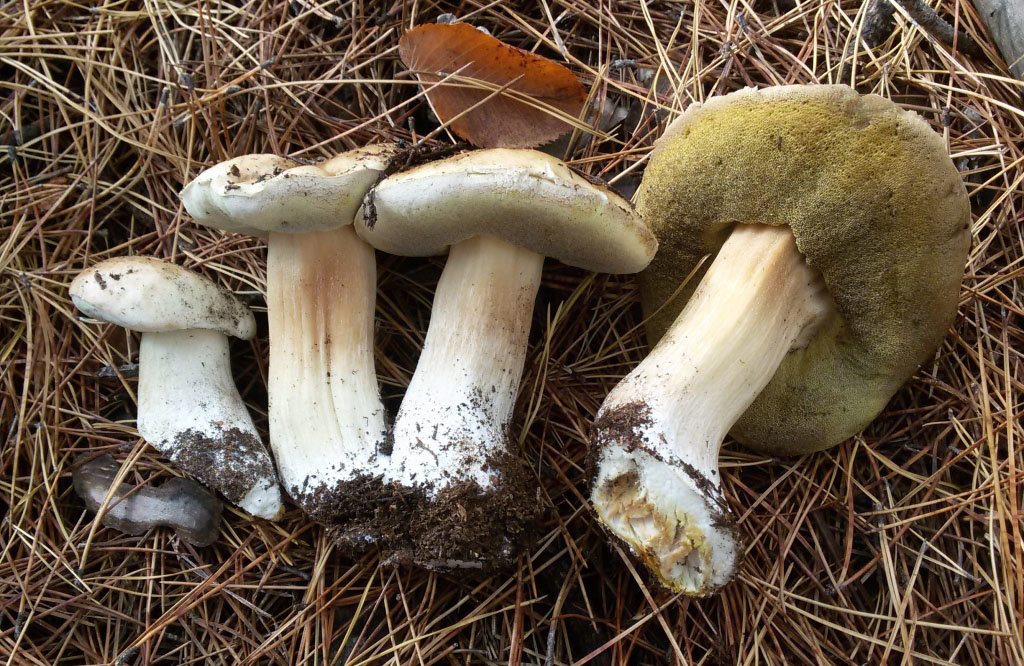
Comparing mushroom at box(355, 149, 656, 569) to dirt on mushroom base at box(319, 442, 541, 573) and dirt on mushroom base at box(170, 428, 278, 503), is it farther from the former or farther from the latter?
dirt on mushroom base at box(170, 428, 278, 503)

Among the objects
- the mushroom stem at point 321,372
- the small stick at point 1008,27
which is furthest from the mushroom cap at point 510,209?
the small stick at point 1008,27

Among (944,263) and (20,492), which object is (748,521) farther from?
(20,492)

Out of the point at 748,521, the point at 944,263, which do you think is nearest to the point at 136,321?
the point at 748,521

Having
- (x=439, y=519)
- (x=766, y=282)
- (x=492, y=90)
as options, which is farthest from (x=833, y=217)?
(x=439, y=519)

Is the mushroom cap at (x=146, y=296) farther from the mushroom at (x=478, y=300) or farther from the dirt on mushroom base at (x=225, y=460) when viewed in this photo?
the mushroom at (x=478, y=300)

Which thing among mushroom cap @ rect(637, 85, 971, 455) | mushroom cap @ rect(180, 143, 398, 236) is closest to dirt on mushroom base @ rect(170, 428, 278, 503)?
mushroom cap @ rect(180, 143, 398, 236)

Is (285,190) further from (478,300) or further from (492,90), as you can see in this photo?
(492,90)
